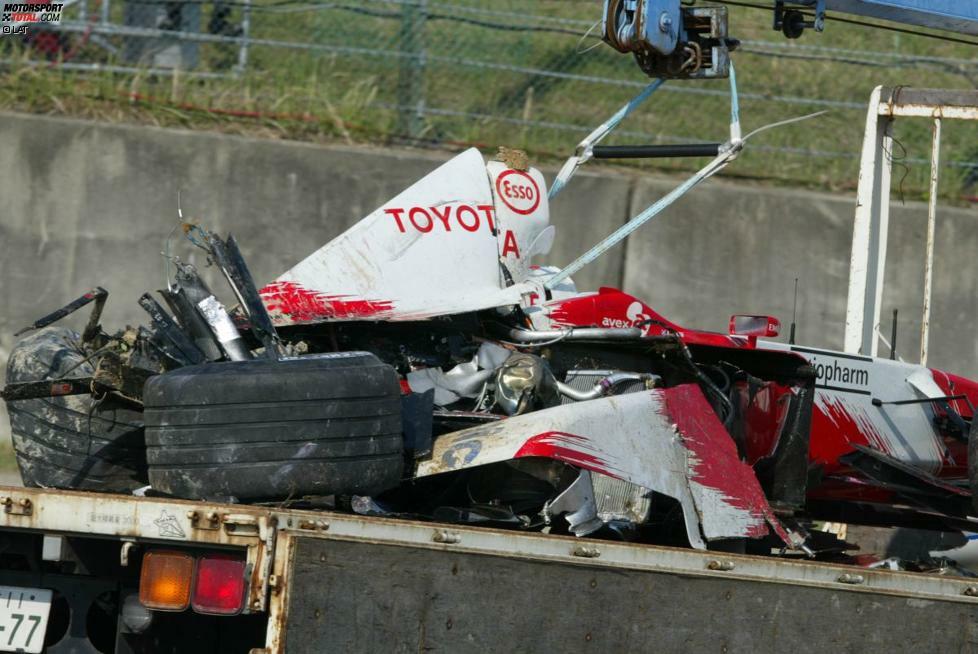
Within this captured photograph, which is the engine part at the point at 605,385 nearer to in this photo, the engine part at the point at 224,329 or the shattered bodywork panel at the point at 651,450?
the shattered bodywork panel at the point at 651,450

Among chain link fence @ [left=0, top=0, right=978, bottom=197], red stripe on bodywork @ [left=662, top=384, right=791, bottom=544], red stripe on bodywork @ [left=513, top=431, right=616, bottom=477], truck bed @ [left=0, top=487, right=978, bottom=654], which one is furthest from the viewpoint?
chain link fence @ [left=0, top=0, right=978, bottom=197]

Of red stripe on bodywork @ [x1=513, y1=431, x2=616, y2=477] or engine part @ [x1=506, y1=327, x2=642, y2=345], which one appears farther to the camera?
engine part @ [x1=506, y1=327, x2=642, y2=345]

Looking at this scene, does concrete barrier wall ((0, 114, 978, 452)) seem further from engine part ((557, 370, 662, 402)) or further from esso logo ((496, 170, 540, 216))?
engine part ((557, 370, 662, 402))

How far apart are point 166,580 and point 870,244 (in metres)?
3.47

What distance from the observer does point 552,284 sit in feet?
14.3

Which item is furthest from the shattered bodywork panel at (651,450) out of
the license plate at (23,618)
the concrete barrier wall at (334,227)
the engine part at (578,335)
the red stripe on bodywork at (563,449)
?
the concrete barrier wall at (334,227)

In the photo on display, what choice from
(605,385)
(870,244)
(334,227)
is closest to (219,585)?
(605,385)

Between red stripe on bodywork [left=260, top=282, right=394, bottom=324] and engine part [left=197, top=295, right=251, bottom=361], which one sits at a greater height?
red stripe on bodywork [left=260, top=282, right=394, bottom=324]

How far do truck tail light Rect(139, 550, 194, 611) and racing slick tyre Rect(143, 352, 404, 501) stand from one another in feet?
0.61

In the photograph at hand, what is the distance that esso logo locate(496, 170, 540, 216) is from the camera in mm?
4406

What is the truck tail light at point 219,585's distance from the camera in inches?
117

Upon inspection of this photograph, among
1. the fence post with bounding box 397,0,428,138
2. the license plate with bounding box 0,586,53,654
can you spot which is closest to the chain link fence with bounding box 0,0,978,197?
the fence post with bounding box 397,0,428,138

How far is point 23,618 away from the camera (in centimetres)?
318

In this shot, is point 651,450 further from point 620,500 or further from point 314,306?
point 314,306
